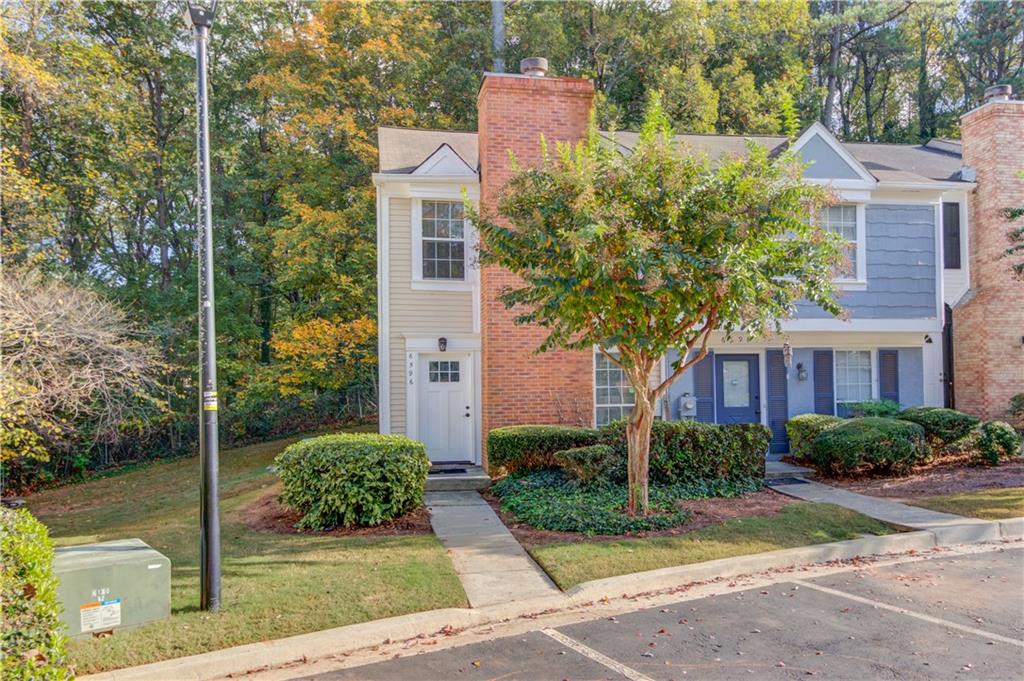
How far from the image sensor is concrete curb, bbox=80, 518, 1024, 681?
4781 millimetres

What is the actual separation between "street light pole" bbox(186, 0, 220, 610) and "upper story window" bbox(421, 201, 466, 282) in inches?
288

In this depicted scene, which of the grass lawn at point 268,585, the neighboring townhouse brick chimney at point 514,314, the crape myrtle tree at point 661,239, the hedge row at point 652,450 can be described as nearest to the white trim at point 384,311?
the neighboring townhouse brick chimney at point 514,314

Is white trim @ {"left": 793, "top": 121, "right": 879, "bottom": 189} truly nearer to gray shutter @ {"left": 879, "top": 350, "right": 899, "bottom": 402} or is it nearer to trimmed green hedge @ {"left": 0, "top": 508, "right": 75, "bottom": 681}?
gray shutter @ {"left": 879, "top": 350, "right": 899, "bottom": 402}

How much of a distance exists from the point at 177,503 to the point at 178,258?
41.5 ft

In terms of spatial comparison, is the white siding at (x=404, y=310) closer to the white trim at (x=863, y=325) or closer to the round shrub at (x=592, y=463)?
the round shrub at (x=592, y=463)

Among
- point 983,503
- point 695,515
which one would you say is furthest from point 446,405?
point 983,503

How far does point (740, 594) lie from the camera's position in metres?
6.34

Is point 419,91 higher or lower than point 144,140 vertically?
higher

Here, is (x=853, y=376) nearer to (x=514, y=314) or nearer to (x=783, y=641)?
(x=514, y=314)

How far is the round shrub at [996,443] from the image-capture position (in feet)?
38.6

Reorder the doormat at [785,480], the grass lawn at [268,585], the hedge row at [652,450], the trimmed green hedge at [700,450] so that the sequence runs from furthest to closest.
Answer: the doormat at [785,480]
the trimmed green hedge at [700,450]
the hedge row at [652,450]
the grass lawn at [268,585]

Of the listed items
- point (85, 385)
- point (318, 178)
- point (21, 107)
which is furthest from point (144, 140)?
point (85, 385)

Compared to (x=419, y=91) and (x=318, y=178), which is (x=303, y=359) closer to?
(x=318, y=178)

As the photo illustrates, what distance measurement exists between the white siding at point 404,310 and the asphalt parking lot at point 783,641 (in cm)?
780
